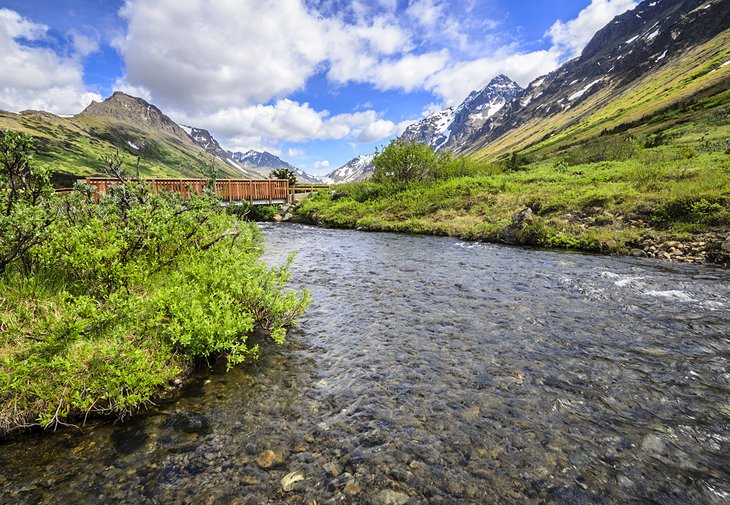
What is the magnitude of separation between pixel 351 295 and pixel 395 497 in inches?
318

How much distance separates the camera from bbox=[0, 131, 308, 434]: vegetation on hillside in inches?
188

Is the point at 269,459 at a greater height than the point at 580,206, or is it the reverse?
the point at 580,206

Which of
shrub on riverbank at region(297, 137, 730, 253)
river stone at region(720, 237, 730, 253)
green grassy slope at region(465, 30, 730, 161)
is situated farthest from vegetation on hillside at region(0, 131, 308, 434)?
green grassy slope at region(465, 30, 730, 161)

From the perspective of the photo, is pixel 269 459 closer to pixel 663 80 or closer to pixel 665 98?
pixel 665 98

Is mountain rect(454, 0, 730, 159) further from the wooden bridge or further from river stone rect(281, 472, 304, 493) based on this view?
river stone rect(281, 472, 304, 493)

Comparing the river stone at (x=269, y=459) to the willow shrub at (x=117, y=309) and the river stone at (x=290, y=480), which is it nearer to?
the river stone at (x=290, y=480)

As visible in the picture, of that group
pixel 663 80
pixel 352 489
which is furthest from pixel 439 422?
pixel 663 80

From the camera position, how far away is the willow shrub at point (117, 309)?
187 inches

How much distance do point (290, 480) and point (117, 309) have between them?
3682mm

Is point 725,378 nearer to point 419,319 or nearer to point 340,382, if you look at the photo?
point 419,319

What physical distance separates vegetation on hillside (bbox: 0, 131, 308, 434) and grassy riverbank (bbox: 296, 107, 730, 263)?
1888 cm

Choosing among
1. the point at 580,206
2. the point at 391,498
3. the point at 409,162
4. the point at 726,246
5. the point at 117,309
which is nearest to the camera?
the point at 391,498

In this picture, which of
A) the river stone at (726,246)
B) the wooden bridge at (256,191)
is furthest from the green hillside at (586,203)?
the wooden bridge at (256,191)

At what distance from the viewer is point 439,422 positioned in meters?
5.44
